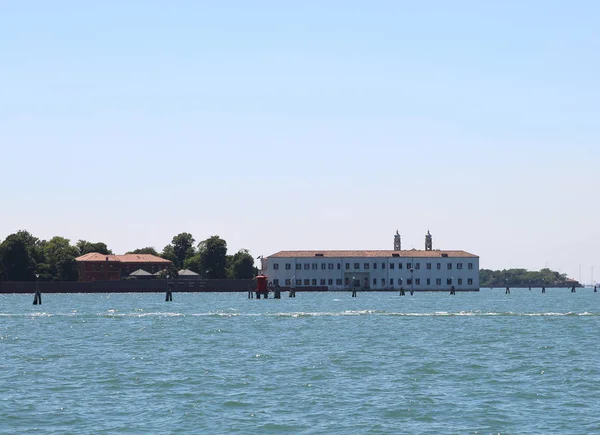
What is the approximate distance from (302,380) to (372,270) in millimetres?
143902

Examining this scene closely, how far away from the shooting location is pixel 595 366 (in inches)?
1453

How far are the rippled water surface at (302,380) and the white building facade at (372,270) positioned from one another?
376 feet

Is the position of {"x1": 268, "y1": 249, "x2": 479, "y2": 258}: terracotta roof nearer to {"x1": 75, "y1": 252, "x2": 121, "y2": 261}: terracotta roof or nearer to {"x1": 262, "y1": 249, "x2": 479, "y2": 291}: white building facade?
{"x1": 262, "y1": 249, "x2": 479, "y2": 291}: white building facade

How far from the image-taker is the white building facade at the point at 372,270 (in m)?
174

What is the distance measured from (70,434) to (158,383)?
28.7ft

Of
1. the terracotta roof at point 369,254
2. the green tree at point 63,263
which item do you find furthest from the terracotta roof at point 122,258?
the terracotta roof at point 369,254

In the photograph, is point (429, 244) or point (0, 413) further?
point (429, 244)

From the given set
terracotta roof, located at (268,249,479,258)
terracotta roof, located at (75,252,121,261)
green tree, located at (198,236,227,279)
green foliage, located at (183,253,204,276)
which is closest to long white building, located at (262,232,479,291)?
terracotta roof, located at (268,249,479,258)

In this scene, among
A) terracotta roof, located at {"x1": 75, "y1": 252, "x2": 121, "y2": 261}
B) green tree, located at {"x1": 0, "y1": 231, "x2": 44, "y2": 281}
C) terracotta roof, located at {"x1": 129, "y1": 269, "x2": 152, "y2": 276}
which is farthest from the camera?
terracotta roof, located at {"x1": 75, "y1": 252, "x2": 121, "y2": 261}

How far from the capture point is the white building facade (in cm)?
17362

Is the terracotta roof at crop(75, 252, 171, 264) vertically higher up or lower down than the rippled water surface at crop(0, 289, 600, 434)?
higher up

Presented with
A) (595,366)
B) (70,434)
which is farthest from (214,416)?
(595,366)

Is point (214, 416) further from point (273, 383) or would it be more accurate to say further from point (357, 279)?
point (357, 279)

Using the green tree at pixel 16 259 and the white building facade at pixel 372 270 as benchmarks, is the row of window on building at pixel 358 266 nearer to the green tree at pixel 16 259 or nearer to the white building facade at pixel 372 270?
the white building facade at pixel 372 270
